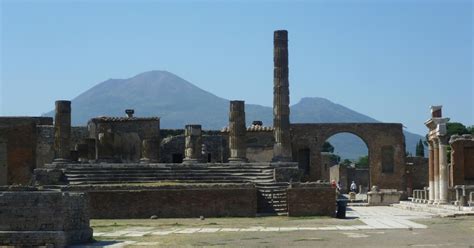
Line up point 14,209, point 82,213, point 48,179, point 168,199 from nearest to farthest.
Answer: point 14,209, point 82,213, point 168,199, point 48,179

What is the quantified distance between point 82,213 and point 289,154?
797 inches

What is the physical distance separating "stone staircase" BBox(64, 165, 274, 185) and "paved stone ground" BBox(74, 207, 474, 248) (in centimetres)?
932

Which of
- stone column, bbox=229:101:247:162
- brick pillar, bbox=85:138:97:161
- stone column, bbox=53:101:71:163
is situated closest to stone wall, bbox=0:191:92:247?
stone column, bbox=53:101:71:163

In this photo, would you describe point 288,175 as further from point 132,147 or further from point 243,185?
point 132,147

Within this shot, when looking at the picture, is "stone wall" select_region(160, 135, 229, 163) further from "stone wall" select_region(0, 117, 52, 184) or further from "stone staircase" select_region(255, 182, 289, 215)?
"stone staircase" select_region(255, 182, 289, 215)

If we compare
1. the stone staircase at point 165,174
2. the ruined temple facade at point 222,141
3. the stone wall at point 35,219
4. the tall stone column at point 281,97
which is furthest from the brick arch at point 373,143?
the stone wall at point 35,219

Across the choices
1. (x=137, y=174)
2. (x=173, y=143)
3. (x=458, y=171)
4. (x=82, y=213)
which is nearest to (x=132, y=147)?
(x=173, y=143)

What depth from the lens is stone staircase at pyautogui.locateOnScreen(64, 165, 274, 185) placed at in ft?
109

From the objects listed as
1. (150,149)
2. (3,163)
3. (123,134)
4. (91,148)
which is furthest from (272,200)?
(123,134)

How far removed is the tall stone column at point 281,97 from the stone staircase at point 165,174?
2.90 metres

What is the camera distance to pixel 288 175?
33.2 metres

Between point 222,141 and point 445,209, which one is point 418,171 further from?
point 445,209

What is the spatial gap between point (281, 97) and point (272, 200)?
8.95 meters

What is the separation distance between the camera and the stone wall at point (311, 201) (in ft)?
92.5
